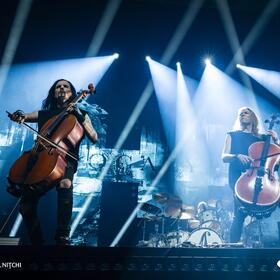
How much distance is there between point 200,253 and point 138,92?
515 centimetres

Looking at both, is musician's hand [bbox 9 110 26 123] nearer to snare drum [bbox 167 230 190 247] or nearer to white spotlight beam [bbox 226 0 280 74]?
snare drum [bbox 167 230 190 247]

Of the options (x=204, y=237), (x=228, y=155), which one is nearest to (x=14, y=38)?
(x=228, y=155)

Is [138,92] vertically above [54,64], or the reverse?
[54,64]

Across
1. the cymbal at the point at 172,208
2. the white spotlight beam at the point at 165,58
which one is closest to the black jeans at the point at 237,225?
the cymbal at the point at 172,208

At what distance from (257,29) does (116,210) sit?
15.9ft

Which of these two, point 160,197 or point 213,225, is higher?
point 160,197

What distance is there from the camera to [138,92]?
693 cm

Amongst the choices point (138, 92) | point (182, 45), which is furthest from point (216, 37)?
point (138, 92)

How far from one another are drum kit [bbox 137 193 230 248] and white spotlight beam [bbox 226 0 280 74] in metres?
3.50

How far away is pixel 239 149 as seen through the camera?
4484mm

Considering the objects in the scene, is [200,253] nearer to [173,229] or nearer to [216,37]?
[173,229]

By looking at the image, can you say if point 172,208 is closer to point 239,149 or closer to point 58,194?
point 239,149

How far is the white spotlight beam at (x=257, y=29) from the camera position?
6442 mm

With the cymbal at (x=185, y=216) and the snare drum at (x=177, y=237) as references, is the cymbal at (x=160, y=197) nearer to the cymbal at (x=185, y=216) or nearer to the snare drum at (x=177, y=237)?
the cymbal at (x=185, y=216)
